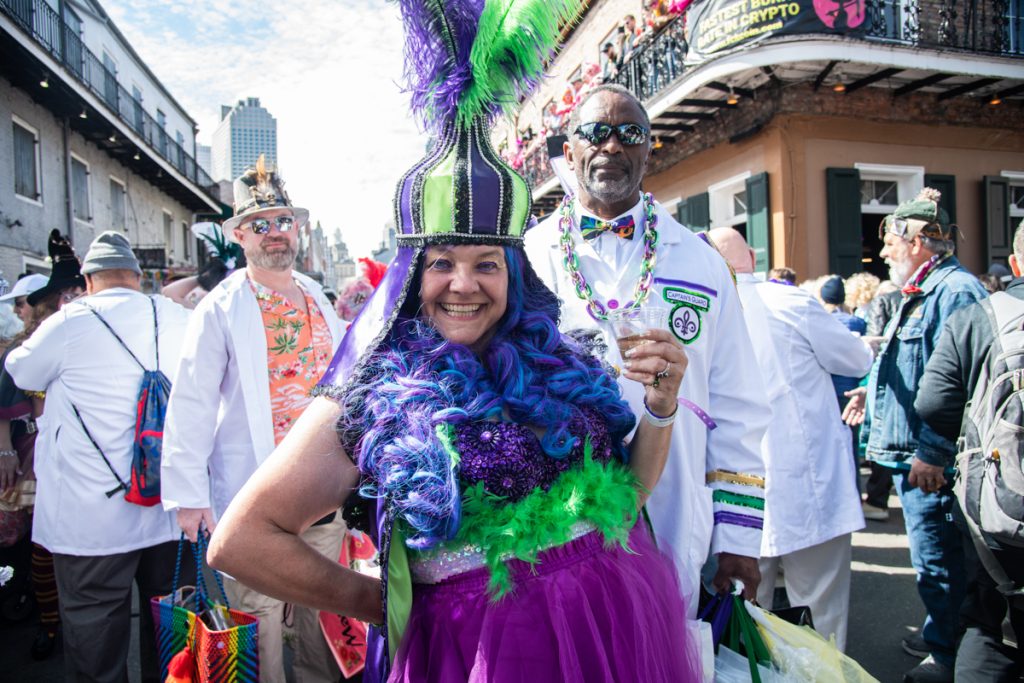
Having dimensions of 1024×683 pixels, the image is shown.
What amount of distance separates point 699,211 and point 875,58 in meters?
3.76

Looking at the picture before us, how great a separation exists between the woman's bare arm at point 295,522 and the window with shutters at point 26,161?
15289 mm

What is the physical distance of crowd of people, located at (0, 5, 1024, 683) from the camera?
4.62 ft

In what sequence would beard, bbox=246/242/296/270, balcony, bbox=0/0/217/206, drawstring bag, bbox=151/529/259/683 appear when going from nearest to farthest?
drawstring bag, bbox=151/529/259/683
beard, bbox=246/242/296/270
balcony, bbox=0/0/217/206

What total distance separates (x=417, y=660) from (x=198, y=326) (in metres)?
2.25

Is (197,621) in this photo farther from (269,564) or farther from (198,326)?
(269,564)

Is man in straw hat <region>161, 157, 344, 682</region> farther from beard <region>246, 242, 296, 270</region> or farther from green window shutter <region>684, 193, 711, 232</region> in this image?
green window shutter <region>684, 193, 711, 232</region>

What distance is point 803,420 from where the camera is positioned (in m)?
3.70

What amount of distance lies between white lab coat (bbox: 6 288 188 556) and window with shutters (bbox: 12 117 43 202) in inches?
502

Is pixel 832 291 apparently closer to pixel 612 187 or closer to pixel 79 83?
pixel 612 187

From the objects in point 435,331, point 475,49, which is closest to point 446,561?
point 435,331

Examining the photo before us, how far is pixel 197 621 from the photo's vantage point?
2586 millimetres

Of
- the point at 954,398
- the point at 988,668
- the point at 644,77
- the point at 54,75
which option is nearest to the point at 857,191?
the point at 644,77

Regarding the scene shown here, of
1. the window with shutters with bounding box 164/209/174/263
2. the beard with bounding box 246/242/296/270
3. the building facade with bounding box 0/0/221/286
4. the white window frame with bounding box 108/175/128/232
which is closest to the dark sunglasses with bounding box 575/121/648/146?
the beard with bounding box 246/242/296/270

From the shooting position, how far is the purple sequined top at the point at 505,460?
1.43 m
